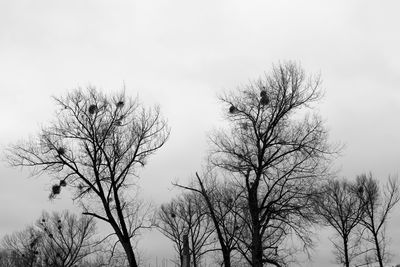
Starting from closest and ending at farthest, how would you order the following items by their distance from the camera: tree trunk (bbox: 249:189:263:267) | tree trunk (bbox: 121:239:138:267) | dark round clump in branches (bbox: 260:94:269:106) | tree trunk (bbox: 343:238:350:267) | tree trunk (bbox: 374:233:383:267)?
1. tree trunk (bbox: 121:239:138:267)
2. tree trunk (bbox: 249:189:263:267)
3. dark round clump in branches (bbox: 260:94:269:106)
4. tree trunk (bbox: 374:233:383:267)
5. tree trunk (bbox: 343:238:350:267)

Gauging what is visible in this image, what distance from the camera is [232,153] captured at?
2142 cm

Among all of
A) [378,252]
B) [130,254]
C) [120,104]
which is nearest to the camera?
[130,254]

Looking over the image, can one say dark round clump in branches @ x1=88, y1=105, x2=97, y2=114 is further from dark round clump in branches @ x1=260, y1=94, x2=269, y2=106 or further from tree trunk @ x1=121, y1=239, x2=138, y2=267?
dark round clump in branches @ x1=260, y1=94, x2=269, y2=106

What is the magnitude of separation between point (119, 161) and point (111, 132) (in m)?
1.28

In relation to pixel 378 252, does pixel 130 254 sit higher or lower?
lower

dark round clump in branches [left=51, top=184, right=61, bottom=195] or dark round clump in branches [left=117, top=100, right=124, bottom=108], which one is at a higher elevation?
dark round clump in branches [left=117, top=100, right=124, bottom=108]

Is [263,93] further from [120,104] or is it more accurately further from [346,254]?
[346,254]

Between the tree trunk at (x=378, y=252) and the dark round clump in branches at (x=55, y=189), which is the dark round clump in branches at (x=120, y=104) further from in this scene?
the tree trunk at (x=378, y=252)

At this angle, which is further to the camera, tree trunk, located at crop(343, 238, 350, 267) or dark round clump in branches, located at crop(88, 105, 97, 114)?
tree trunk, located at crop(343, 238, 350, 267)

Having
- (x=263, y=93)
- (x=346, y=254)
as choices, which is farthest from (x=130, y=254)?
(x=346, y=254)

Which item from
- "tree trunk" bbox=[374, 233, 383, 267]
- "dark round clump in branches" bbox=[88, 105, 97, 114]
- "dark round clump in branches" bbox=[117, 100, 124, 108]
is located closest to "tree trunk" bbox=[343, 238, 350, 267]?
"tree trunk" bbox=[374, 233, 383, 267]

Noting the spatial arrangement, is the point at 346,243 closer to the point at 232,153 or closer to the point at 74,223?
the point at 232,153

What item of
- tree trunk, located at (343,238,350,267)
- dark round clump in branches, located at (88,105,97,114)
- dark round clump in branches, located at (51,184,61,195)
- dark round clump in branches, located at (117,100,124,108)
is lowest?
tree trunk, located at (343,238,350,267)

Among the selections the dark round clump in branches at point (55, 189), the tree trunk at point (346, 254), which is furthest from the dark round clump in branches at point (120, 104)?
the tree trunk at point (346, 254)
